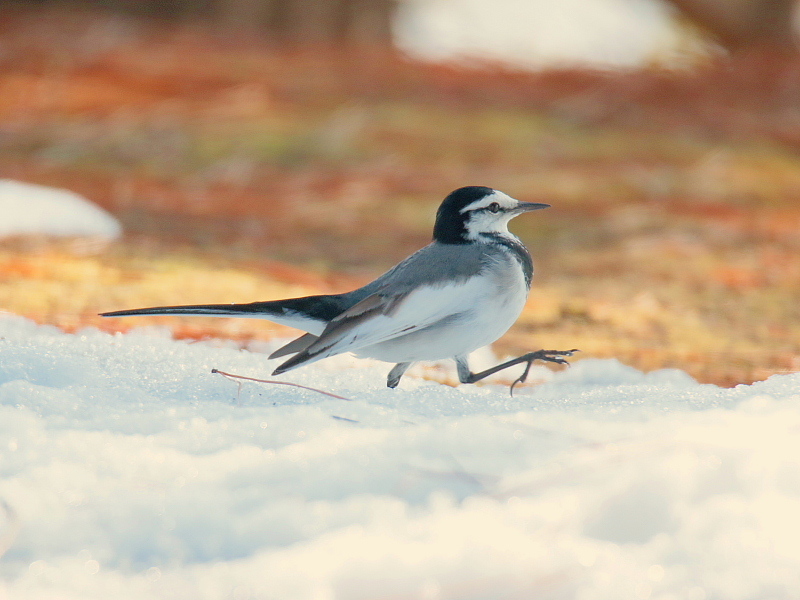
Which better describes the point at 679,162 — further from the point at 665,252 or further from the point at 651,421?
the point at 651,421

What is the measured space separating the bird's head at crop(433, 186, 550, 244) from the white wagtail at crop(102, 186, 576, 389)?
15 centimetres

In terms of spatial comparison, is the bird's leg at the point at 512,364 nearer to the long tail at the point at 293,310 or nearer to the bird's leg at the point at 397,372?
the bird's leg at the point at 397,372

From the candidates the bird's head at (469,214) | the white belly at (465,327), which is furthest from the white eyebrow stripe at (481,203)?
the white belly at (465,327)

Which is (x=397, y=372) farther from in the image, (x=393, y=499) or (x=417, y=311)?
(x=393, y=499)

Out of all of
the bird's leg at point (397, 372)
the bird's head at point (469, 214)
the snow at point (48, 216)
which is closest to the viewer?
the bird's leg at point (397, 372)

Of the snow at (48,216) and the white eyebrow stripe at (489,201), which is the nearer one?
the white eyebrow stripe at (489,201)

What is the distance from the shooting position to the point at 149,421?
209 cm

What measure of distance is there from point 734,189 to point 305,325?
15.8 feet

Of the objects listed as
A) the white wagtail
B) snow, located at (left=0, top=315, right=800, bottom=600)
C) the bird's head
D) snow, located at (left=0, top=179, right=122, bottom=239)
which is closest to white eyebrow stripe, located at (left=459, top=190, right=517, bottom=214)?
the bird's head

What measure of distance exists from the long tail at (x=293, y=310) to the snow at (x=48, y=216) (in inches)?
81.0

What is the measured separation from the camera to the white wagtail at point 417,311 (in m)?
2.55

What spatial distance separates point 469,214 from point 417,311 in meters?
0.56

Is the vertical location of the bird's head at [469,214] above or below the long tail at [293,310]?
above

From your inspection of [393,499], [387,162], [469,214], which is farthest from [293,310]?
[387,162]
